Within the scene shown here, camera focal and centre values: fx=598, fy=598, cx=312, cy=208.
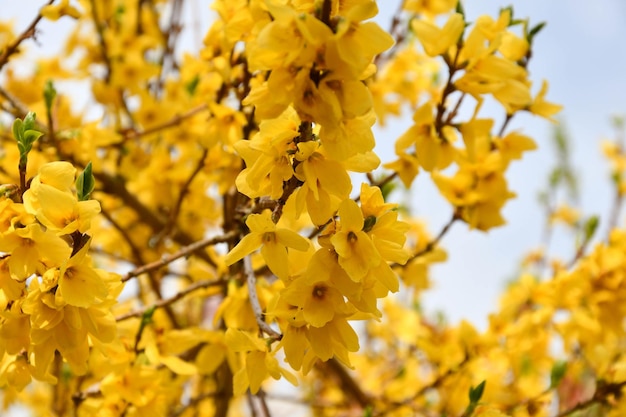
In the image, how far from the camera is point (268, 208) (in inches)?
39.4

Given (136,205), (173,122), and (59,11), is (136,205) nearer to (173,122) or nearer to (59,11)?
(173,122)

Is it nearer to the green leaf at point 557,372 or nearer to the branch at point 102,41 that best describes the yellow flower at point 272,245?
the green leaf at point 557,372

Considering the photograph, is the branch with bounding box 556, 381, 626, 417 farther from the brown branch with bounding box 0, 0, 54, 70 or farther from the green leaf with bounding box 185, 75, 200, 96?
the brown branch with bounding box 0, 0, 54, 70

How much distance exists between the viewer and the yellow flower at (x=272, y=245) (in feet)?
2.94

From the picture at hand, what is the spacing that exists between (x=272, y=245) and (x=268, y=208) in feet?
0.32

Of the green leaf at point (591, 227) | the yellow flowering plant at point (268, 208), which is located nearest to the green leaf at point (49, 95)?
the yellow flowering plant at point (268, 208)

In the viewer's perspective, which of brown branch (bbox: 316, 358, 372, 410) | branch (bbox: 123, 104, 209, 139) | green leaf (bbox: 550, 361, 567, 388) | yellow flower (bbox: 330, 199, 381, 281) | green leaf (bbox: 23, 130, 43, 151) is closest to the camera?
yellow flower (bbox: 330, 199, 381, 281)

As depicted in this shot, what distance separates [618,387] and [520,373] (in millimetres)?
919

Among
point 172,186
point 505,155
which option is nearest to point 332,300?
point 505,155

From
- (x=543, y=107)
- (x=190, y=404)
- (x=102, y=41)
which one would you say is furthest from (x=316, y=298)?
(x=102, y=41)

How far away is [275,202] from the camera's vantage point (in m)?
0.94

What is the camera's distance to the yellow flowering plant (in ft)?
2.73

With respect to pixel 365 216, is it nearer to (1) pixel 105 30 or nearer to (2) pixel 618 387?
(2) pixel 618 387

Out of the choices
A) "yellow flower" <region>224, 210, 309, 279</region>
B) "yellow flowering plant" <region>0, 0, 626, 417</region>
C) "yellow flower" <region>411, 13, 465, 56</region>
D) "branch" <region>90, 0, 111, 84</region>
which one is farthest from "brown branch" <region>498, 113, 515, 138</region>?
"branch" <region>90, 0, 111, 84</region>
